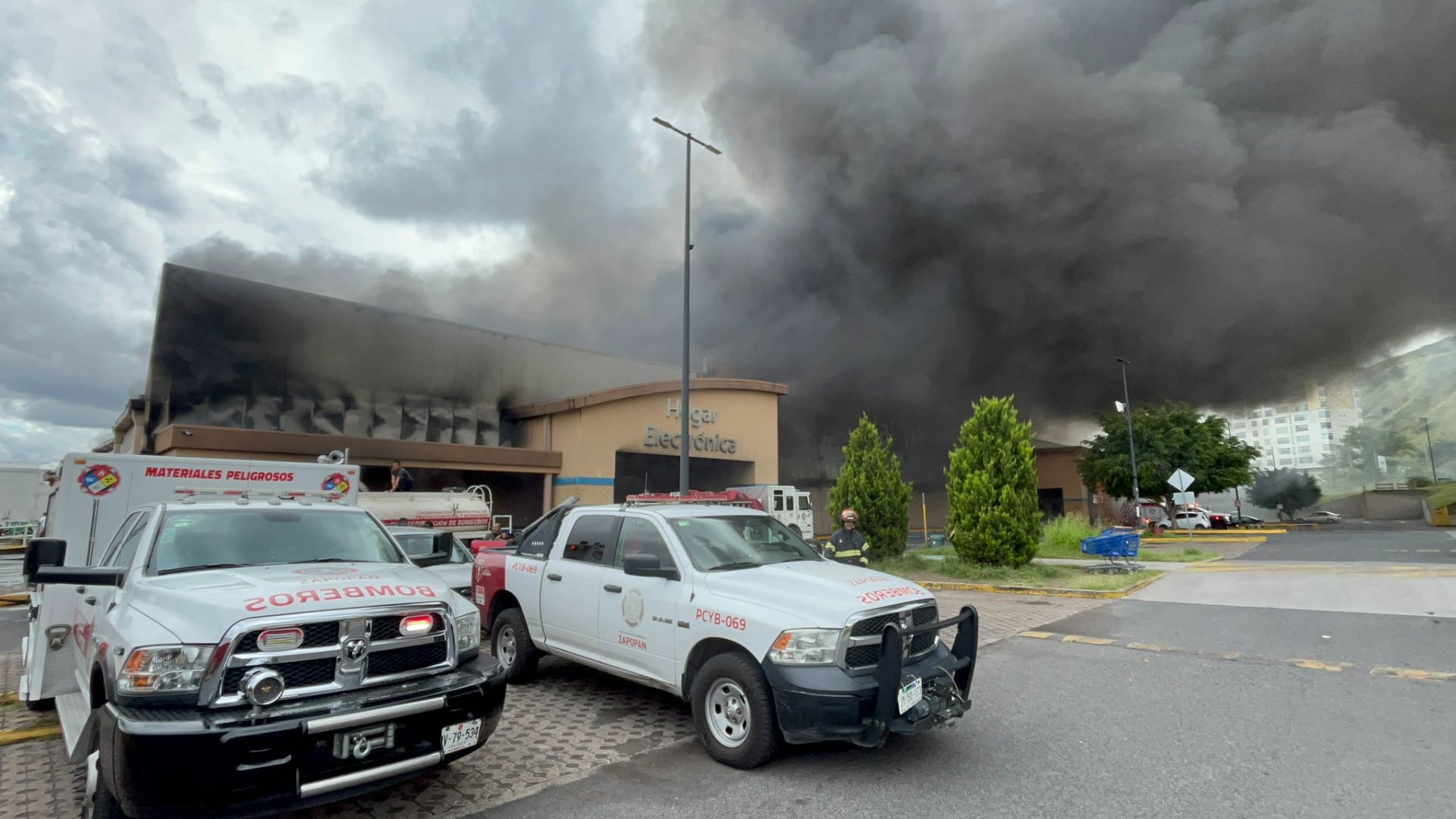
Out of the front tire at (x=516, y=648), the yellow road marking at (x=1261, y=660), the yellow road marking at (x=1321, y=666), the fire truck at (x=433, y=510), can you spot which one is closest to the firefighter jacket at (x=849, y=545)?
the yellow road marking at (x=1261, y=660)

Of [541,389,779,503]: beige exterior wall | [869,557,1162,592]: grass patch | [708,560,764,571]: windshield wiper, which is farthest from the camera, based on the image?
[541,389,779,503]: beige exterior wall

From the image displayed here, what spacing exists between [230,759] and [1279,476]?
80346mm

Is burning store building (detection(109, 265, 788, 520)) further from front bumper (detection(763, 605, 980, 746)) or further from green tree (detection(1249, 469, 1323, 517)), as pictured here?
green tree (detection(1249, 469, 1323, 517))

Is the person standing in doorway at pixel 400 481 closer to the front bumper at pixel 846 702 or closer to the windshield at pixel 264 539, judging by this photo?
the windshield at pixel 264 539

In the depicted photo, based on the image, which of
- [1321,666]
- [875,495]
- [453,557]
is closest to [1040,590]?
[875,495]

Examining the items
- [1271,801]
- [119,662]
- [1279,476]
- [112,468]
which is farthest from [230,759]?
[1279,476]

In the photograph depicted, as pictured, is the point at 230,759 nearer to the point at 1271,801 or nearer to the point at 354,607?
the point at 354,607

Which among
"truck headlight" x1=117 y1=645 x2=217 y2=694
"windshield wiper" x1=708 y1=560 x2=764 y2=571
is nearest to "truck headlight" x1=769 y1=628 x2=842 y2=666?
"windshield wiper" x1=708 y1=560 x2=764 y2=571

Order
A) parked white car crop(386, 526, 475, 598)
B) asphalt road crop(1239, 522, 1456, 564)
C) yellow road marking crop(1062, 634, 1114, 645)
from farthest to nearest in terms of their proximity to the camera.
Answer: asphalt road crop(1239, 522, 1456, 564) → parked white car crop(386, 526, 475, 598) → yellow road marking crop(1062, 634, 1114, 645)

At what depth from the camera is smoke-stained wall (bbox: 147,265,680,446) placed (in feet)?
62.2

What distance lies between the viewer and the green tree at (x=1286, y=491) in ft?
199

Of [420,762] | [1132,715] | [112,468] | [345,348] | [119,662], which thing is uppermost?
[345,348]

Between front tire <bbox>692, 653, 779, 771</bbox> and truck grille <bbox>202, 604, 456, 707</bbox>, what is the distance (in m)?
1.47

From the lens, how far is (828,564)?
505 centimetres
